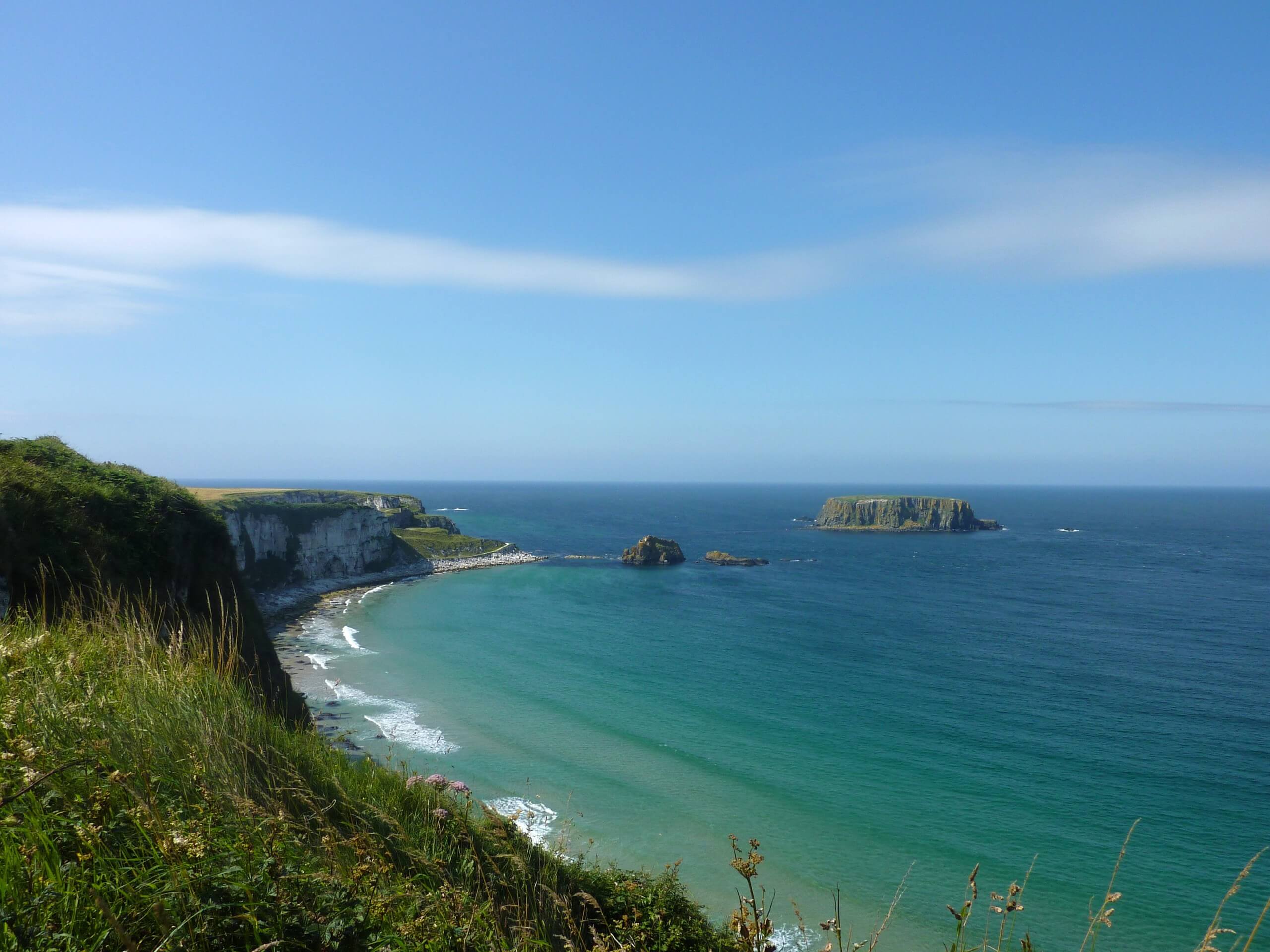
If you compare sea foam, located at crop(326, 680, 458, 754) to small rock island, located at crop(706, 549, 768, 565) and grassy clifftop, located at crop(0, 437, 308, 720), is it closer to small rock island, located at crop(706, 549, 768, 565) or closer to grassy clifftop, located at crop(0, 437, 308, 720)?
grassy clifftop, located at crop(0, 437, 308, 720)

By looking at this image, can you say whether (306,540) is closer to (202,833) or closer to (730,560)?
(730,560)

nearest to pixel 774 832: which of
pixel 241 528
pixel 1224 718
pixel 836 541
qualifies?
pixel 1224 718

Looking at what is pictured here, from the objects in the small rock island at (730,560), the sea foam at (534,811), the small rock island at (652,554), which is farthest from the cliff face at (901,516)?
the sea foam at (534,811)

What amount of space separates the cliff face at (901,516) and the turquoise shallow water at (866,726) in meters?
71.4

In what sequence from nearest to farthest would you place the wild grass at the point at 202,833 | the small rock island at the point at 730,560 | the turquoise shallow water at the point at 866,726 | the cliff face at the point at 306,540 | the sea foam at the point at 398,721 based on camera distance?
the wild grass at the point at 202,833 → the turquoise shallow water at the point at 866,726 → the sea foam at the point at 398,721 → the cliff face at the point at 306,540 → the small rock island at the point at 730,560

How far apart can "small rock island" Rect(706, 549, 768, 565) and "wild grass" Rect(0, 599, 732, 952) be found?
88115mm

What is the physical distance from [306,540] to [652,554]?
41595 millimetres

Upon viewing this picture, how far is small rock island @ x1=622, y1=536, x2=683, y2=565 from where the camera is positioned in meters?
92.5

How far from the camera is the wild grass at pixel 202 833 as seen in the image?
9.99 feet

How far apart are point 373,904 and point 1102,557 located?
114227mm

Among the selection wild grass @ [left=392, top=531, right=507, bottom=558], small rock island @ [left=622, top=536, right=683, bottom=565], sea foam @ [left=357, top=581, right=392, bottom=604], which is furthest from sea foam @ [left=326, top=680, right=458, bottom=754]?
wild grass @ [left=392, top=531, right=507, bottom=558]

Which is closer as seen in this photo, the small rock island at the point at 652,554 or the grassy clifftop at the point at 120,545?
the grassy clifftop at the point at 120,545

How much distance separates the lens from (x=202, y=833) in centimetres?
363

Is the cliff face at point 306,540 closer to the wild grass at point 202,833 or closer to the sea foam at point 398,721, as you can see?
the sea foam at point 398,721
